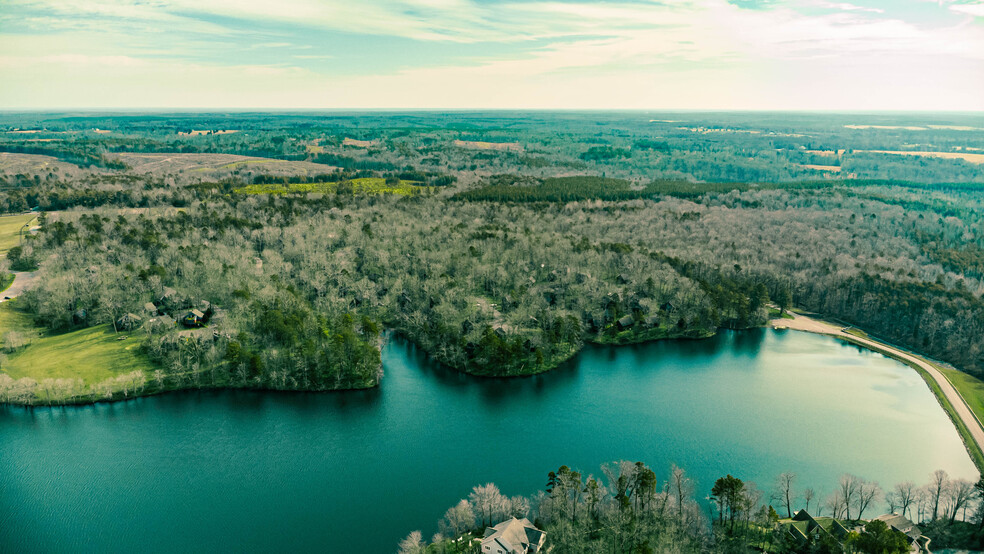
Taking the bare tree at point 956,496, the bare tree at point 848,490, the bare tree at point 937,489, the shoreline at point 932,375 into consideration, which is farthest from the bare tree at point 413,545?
the shoreline at point 932,375

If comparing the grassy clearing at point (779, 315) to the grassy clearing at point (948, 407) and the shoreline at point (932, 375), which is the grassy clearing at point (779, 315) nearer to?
the shoreline at point (932, 375)

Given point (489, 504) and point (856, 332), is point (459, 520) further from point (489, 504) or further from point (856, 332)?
point (856, 332)

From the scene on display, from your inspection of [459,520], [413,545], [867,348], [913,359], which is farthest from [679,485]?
[867,348]

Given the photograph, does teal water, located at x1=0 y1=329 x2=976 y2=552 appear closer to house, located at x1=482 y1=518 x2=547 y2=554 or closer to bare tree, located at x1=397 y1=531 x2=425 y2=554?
bare tree, located at x1=397 y1=531 x2=425 y2=554

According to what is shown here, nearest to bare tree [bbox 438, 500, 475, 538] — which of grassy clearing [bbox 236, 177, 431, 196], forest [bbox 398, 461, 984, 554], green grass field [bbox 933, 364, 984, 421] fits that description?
forest [bbox 398, 461, 984, 554]

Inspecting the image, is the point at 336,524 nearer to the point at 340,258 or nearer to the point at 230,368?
the point at 230,368

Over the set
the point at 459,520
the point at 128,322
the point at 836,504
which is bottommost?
the point at 459,520
